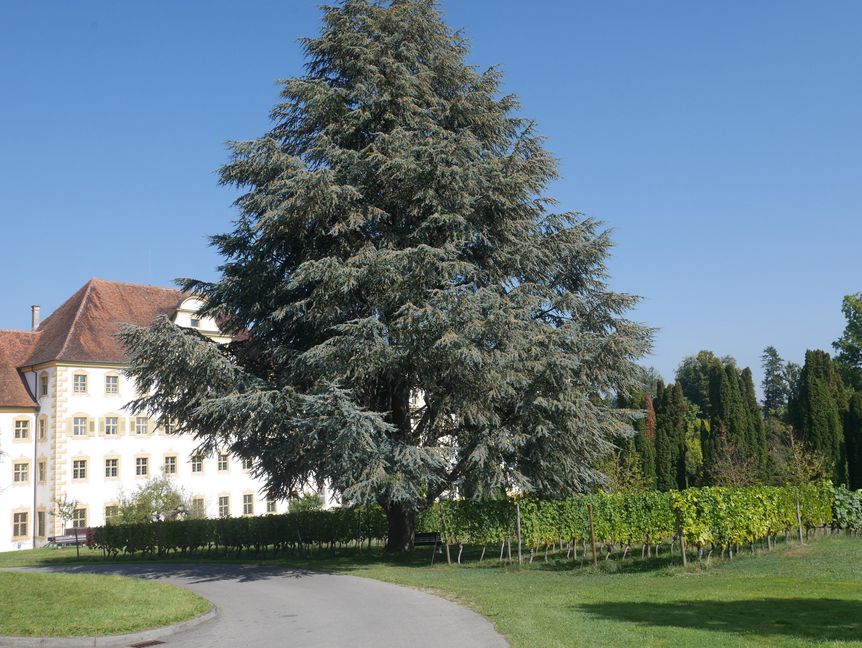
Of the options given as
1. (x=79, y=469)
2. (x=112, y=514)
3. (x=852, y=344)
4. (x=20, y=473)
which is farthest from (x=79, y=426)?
(x=852, y=344)

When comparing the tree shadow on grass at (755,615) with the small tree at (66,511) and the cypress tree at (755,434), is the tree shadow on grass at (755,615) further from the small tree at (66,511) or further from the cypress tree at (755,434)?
the cypress tree at (755,434)

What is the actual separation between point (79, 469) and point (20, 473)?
341 cm

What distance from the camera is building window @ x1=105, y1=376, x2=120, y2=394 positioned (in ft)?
156

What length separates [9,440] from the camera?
45.5m

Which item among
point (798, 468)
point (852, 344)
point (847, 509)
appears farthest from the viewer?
point (852, 344)

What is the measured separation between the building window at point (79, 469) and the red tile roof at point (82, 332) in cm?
468

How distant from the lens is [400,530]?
25.2 metres

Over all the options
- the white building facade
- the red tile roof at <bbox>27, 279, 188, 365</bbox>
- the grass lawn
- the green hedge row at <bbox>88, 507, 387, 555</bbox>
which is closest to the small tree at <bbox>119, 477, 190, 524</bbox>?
the white building facade

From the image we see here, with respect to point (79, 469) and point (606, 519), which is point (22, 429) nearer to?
point (79, 469)

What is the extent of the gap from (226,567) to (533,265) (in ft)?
42.8

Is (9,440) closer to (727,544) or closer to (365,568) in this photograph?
(365,568)

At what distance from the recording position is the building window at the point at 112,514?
40766 millimetres

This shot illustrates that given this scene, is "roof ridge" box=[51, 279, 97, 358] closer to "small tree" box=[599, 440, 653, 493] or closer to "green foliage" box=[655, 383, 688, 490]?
"small tree" box=[599, 440, 653, 493]

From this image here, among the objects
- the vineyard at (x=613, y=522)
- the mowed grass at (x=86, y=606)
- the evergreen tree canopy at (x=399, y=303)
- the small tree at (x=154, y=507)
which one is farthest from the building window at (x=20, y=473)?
the mowed grass at (x=86, y=606)
